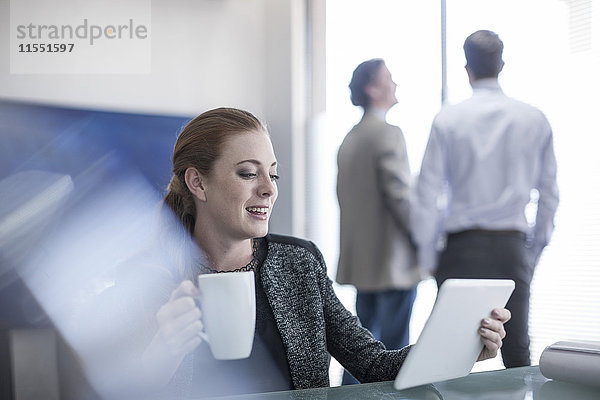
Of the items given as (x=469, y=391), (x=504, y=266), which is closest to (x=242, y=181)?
(x=469, y=391)

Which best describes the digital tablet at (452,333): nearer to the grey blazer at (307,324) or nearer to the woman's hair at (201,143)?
the grey blazer at (307,324)

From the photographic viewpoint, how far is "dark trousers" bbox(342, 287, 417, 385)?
7.76 feet

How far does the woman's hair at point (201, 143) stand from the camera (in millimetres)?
1398

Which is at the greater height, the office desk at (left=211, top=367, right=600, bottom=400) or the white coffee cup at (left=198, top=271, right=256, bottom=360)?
the white coffee cup at (left=198, top=271, right=256, bottom=360)

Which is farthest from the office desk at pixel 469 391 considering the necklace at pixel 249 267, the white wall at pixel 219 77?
the white wall at pixel 219 77

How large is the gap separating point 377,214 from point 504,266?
59cm

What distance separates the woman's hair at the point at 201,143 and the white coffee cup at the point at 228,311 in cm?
54

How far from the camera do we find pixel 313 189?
11.0ft

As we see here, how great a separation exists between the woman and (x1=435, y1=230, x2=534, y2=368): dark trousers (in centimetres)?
91

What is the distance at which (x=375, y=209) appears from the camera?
2.50 meters

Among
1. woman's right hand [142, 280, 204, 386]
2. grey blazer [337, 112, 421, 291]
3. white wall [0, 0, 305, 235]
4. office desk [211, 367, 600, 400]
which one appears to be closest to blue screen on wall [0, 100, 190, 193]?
white wall [0, 0, 305, 235]

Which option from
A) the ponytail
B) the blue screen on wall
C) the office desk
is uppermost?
the blue screen on wall

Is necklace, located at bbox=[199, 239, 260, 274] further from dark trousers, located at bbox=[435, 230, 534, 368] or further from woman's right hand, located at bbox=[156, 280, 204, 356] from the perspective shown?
dark trousers, located at bbox=[435, 230, 534, 368]

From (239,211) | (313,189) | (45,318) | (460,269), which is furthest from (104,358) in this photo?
(313,189)
